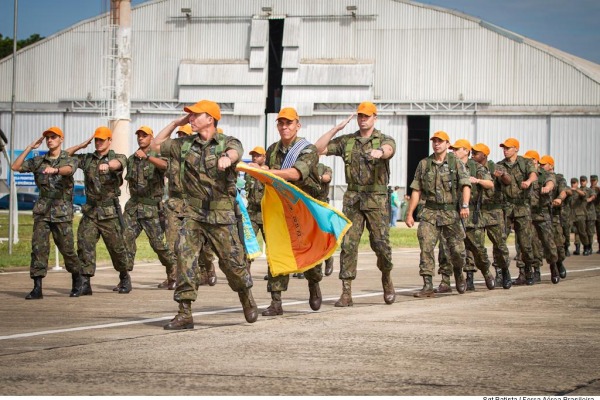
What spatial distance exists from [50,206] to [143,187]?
2007 mm

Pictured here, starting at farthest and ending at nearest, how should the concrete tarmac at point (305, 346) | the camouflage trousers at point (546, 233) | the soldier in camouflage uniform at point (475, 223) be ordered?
the camouflage trousers at point (546, 233)
the soldier in camouflage uniform at point (475, 223)
the concrete tarmac at point (305, 346)

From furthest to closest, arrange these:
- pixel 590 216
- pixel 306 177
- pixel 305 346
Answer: pixel 590 216
pixel 306 177
pixel 305 346

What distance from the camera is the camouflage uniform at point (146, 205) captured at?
16.4 m

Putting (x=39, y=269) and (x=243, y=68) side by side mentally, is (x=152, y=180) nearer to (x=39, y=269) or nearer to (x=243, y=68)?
(x=39, y=269)

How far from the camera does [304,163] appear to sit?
11805 mm

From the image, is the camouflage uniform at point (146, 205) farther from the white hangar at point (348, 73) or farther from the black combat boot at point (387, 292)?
the white hangar at point (348, 73)

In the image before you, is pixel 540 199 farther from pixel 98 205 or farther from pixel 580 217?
pixel 580 217

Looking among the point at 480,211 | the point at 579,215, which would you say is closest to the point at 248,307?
the point at 480,211

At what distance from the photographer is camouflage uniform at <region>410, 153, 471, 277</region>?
50.9 feet

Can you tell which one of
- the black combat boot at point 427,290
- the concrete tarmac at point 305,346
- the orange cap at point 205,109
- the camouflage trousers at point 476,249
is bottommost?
the concrete tarmac at point 305,346

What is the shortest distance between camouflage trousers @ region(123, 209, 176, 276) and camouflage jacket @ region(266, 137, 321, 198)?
4.32m

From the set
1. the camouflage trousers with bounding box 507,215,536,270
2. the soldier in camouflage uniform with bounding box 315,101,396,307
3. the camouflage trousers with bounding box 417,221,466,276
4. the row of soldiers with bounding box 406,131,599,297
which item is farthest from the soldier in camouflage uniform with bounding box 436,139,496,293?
the soldier in camouflage uniform with bounding box 315,101,396,307

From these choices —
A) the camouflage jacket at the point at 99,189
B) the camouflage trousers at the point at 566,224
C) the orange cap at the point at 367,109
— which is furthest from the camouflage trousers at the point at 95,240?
the camouflage trousers at the point at 566,224

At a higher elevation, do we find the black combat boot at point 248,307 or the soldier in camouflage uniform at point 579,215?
the soldier in camouflage uniform at point 579,215
